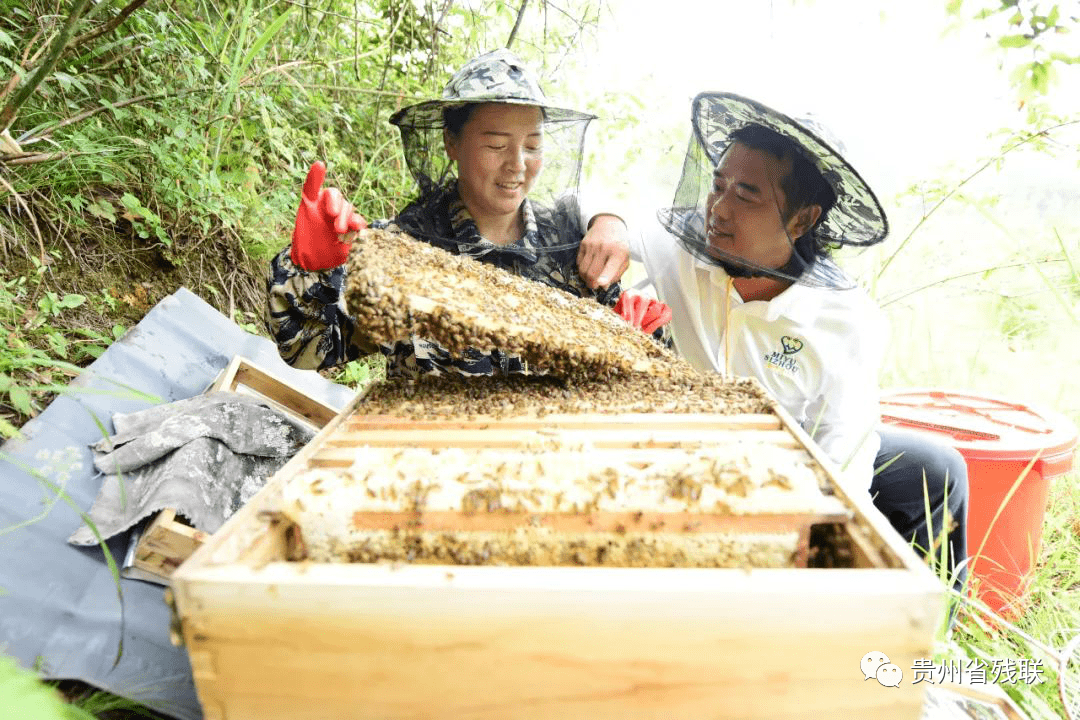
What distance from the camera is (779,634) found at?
88cm

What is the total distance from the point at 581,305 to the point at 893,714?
4.37 feet

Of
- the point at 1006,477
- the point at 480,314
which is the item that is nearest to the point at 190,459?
the point at 480,314

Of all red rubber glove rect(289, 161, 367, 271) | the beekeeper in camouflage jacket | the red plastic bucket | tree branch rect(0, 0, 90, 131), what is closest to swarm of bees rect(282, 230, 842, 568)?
red rubber glove rect(289, 161, 367, 271)

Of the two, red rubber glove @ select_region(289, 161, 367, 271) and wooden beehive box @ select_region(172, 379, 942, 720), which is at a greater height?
red rubber glove @ select_region(289, 161, 367, 271)

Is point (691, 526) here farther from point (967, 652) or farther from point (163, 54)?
point (163, 54)

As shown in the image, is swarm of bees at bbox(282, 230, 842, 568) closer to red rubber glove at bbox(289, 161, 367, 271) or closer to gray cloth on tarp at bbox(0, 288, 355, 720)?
red rubber glove at bbox(289, 161, 367, 271)

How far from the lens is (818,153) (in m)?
2.04

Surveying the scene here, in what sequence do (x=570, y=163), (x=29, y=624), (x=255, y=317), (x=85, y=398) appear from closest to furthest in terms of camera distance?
(x=29, y=624) → (x=85, y=398) → (x=570, y=163) → (x=255, y=317)

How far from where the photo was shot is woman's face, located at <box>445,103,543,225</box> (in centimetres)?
218

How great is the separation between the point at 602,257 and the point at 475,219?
55 cm

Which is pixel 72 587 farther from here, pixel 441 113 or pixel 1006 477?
pixel 1006 477

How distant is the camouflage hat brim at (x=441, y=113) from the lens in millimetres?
1998

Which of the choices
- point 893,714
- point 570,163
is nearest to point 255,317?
point 570,163

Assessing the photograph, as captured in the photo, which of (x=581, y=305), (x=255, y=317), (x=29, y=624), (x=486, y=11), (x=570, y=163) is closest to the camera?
(x=29, y=624)
